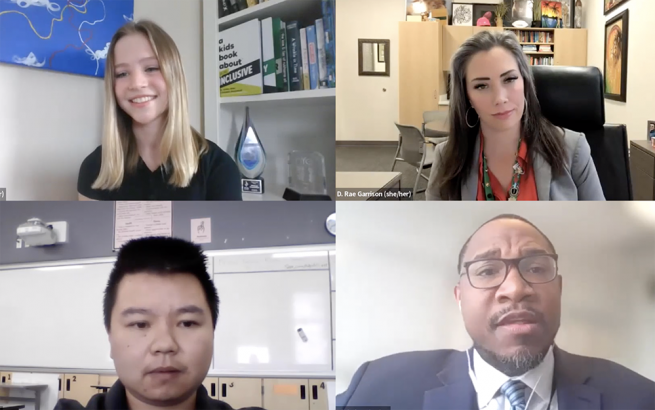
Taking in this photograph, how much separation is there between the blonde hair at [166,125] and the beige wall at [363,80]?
1.30 ft

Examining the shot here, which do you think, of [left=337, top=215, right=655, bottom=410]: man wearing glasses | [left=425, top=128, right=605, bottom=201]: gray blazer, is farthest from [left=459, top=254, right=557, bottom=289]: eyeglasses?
[left=425, top=128, right=605, bottom=201]: gray blazer

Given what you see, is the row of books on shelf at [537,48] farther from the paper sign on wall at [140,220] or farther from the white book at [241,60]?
the paper sign on wall at [140,220]

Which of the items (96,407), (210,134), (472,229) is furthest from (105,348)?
(472,229)

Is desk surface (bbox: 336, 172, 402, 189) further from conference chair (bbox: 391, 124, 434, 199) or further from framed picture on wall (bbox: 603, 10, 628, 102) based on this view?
framed picture on wall (bbox: 603, 10, 628, 102)

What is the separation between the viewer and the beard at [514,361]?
146 centimetres

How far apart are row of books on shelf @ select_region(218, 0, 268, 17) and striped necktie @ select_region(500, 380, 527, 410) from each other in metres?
1.23

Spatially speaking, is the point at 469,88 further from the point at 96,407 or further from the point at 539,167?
the point at 96,407

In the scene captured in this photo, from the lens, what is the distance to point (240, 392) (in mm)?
1501

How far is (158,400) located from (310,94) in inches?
36.4

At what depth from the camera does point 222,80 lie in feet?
4.78

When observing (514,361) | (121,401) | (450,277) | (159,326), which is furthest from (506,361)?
(121,401)

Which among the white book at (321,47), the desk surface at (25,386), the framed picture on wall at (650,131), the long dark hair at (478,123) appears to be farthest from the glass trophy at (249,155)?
the framed picture on wall at (650,131)

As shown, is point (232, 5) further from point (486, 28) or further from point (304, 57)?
point (486, 28)

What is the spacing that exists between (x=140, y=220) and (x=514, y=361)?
1.10 meters
